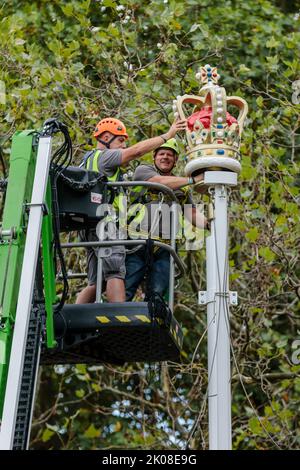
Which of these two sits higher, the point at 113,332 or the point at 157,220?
the point at 157,220

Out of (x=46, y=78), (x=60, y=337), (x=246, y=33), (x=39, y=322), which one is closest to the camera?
(x=39, y=322)

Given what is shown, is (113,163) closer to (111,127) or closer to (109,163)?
(109,163)

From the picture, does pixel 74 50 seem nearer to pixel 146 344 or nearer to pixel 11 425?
pixel 146 344

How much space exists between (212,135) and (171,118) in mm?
4978

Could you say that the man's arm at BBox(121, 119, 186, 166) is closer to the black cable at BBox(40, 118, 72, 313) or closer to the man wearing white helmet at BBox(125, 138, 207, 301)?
the man wearing white helmet at BBox(125, 138, 207, 301)

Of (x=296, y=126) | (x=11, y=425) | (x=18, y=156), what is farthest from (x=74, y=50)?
(x=11, y=425)

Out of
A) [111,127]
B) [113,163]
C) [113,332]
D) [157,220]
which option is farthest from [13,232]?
[111,127]

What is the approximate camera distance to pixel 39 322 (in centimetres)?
933

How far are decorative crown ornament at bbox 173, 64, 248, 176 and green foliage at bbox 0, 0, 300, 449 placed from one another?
4.09 metres

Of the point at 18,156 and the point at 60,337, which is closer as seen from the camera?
the point at 18,156

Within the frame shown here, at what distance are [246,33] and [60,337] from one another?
27.5 feet

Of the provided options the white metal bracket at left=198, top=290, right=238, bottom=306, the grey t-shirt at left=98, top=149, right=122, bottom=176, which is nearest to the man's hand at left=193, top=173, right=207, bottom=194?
the white metal bracket at left=198, top=290, right=238, bottom=306

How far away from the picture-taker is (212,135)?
9.95 metres

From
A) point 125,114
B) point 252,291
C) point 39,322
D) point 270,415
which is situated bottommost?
point 39,322
